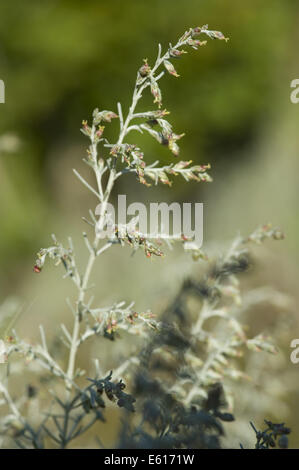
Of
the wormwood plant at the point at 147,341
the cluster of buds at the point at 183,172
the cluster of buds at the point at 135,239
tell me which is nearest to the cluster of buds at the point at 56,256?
the wormwood plant at the point at 147,341

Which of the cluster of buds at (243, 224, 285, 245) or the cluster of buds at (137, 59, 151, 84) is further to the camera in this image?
the cluster of buds at (243, 224, 285, 245)

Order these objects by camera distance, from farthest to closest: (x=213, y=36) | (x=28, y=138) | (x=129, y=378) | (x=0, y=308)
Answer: (x=28, y=138) → (x=0, y=308) → (x=129, y=378) → (x=213, y=36)

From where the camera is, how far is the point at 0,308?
199 centimetres

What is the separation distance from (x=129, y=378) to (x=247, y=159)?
759 cm

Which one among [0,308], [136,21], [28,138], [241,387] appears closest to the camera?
[0,308]

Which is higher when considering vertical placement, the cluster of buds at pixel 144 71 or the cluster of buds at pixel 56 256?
the cluster of buds at pixel 144 71

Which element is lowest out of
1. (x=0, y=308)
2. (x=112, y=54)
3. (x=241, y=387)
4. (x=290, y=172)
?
(x=241, y=387)

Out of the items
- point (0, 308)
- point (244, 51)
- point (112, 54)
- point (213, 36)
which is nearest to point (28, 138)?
point (112, 54)

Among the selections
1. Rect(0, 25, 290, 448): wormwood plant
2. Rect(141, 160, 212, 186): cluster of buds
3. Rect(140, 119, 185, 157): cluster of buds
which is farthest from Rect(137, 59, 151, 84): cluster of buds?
Rect(141, 160, 212, 186): cluster of buds

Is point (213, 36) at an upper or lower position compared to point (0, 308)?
upper

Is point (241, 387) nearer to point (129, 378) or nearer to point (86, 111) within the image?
point (129, 378)

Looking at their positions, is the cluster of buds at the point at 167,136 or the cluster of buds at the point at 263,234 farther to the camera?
the cluster of buds at the point at 263,234

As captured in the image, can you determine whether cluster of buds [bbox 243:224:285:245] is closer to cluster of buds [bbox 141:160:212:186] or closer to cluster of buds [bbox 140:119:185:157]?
cluster of buds [bbox 141:160:212:186]

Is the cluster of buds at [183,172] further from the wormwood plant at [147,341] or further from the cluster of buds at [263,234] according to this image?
the cluster of buds at [263,234]
